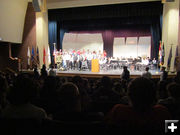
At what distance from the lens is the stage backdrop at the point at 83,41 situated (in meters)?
12.3

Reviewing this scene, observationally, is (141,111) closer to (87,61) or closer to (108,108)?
(108,108)

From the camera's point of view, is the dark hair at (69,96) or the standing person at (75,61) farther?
the standing person at (75,61)

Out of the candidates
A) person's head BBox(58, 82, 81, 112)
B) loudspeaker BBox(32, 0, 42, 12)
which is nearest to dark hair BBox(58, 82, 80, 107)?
person's head BBox(58, 82, 81, 112)

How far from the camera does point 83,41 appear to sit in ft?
41.2

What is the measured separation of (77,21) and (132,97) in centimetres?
1064

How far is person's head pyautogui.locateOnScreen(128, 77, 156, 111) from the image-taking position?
1150 mm

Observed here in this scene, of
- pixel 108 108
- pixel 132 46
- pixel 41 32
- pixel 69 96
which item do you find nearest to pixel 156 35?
pixel 132 46

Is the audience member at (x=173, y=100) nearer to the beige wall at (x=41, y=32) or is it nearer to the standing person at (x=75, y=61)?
the standing person at (x=75, y=61)

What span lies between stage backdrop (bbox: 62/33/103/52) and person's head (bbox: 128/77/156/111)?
36.6ft

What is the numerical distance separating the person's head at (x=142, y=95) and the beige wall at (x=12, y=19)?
8.95m

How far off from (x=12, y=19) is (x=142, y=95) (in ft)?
32.2

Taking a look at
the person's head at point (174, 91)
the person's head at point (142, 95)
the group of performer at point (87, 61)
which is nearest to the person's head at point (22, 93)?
the person's head at point (142, 95)

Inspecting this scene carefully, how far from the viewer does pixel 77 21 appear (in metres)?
11.1

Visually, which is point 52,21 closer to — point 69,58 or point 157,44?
point 69,58
